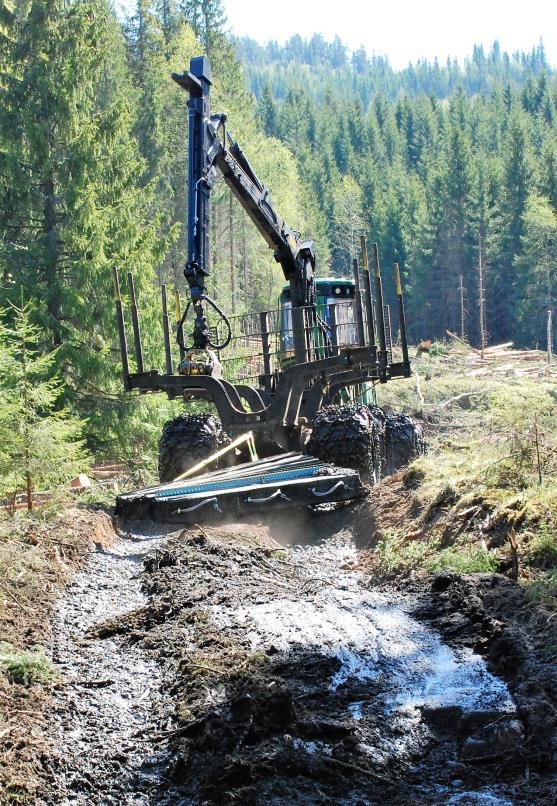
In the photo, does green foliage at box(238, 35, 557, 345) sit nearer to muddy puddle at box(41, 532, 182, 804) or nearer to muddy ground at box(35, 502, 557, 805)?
muddy ground at box(35, 502, 557, 805)

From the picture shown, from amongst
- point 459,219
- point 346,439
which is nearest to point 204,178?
point 346,439

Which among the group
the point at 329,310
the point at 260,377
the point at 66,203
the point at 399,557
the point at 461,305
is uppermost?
the point at 66,203

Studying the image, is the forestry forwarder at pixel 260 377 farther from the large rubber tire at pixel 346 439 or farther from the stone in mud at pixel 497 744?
the stone in mud at pixel 497 744

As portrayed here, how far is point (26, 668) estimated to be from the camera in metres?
6.12

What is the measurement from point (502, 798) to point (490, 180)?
8347cm

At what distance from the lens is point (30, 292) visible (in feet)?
65.3

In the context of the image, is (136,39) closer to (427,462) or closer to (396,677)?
(427,462)

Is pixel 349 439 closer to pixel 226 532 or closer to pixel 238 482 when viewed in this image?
pixel 238 482

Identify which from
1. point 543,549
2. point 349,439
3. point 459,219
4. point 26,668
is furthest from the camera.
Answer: point 459,219

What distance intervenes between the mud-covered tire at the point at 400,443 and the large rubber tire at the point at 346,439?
1.56 meters

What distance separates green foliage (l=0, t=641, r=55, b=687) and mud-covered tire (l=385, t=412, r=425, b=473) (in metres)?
8.52

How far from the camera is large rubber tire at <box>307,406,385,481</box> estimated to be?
1223 cm

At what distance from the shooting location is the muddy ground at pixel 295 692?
475 centimetres

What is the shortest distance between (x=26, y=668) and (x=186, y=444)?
22.5 feet
